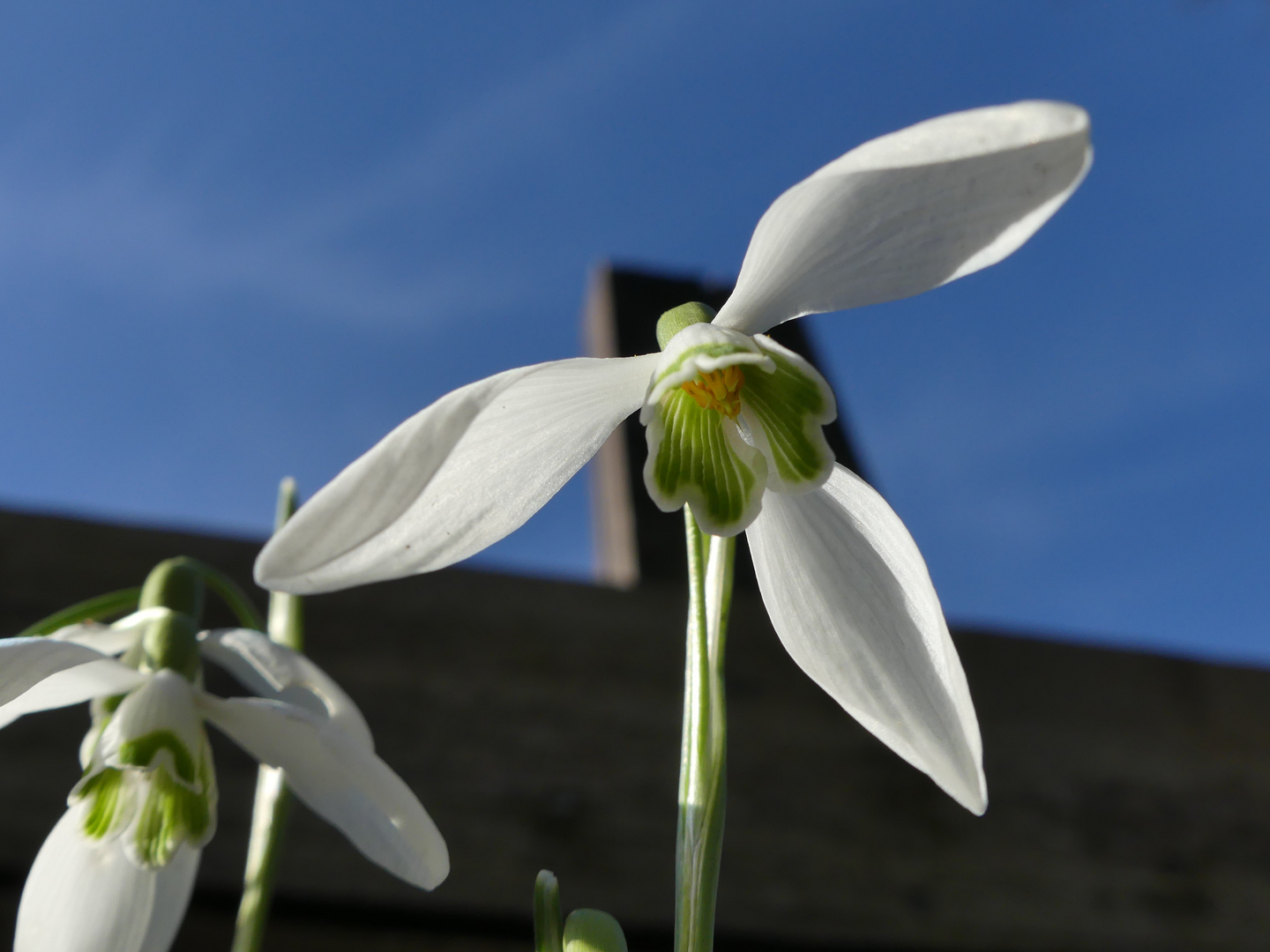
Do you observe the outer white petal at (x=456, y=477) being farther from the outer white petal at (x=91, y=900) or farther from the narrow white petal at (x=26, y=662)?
the outer white petal at (x=91, y=900)

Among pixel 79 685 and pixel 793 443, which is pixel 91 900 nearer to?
pixel 79 685

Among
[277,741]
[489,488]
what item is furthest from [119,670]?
[489,488]

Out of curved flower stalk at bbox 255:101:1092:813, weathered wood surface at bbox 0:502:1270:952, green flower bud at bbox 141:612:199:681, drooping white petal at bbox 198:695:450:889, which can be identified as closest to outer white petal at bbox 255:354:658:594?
curved flower stalk at bbox 255:101:1092:813

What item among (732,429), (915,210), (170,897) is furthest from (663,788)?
(915,210)

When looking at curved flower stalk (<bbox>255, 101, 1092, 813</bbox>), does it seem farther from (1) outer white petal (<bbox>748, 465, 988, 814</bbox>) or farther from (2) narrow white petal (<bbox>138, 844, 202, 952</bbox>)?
(2) narrow white petal (<bbox>138, 844, 202, 952</bbox>)

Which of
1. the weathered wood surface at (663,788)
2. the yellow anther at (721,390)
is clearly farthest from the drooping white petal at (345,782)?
the weathered wood surface at (663,788)

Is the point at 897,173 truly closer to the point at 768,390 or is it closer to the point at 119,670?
the point at 768,390
